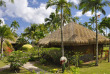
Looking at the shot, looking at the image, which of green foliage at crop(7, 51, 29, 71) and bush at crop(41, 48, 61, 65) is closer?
green foliage at crop(7, 51, 29, 71)

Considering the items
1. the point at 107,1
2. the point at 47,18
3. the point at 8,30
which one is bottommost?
the point at 8,30

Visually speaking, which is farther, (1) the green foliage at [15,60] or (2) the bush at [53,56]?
(2) the bush at [53,56]

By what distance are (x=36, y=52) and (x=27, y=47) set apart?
8476 millimetres

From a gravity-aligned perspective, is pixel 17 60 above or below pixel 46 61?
above

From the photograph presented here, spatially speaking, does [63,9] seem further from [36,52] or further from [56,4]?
[36,52]

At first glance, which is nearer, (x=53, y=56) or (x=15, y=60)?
(x=15, y=60)

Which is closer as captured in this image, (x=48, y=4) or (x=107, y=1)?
(x=48, y=4)

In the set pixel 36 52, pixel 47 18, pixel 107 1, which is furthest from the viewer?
pixel 47 18

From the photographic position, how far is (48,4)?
816cm

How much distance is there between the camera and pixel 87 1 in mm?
9562

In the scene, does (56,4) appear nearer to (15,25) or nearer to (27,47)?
(27,47)

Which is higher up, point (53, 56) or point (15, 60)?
point (15, 60)

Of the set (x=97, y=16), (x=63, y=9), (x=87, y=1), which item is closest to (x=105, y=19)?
(x=97, y=16)

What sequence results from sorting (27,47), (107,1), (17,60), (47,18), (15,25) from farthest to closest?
(15,25) → (47,18) → (27,47) → (107,1) → (17,60)
